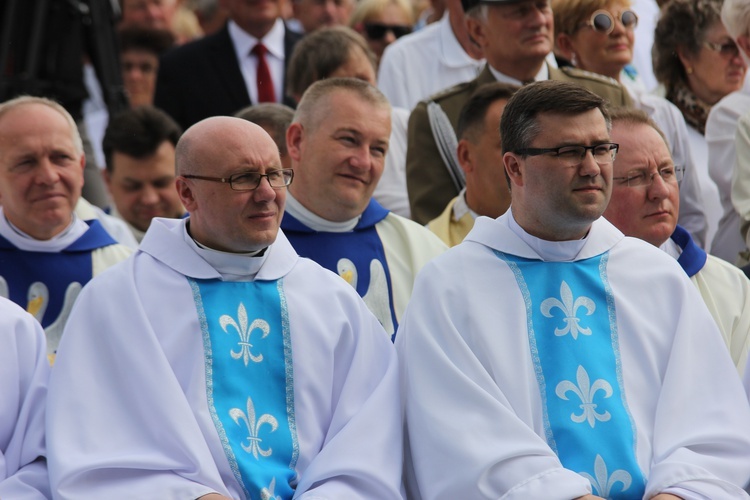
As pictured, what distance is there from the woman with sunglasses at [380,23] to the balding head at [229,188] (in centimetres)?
485

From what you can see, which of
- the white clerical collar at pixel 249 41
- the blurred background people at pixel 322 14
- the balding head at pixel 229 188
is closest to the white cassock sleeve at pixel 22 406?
the balding head at pixel 229 188

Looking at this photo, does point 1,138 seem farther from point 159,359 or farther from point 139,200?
point 159,359

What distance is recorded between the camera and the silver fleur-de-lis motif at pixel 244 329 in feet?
17.1

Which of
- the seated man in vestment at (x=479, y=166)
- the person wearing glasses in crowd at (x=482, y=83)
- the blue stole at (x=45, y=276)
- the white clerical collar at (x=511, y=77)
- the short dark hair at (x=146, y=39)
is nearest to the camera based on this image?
the blue stole at (x=45, y=276)

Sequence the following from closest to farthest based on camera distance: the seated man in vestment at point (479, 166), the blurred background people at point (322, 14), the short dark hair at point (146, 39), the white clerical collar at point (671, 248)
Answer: the white clerical collar at point (671, 248) → the seated man in vestment at point (479, 166) → the blurred background people at point (322, 14) → the short dark hair at point (146, 39)

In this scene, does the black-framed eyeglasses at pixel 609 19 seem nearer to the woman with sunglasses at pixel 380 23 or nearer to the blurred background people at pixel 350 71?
the blurred background people at pixel 350 71

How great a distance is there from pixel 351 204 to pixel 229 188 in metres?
1.24

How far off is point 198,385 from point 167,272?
0.49 metres

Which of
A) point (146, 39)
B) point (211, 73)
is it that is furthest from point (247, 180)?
point (146, 39)

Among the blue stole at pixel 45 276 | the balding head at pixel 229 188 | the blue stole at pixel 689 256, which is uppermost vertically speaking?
the balding head at pixel 229 188

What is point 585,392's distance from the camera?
5031 millimetres

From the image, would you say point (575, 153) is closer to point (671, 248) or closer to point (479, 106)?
point (671, 248)

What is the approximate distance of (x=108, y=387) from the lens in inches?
200

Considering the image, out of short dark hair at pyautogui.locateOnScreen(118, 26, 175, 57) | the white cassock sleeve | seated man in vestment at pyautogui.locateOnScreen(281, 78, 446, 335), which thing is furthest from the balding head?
short dark hair at pyautogui.locateOnScreen(118, 26, 175, 57)
